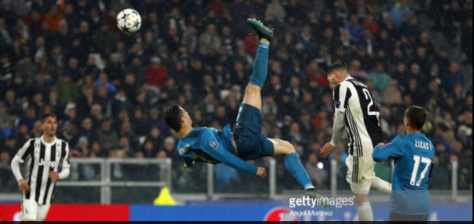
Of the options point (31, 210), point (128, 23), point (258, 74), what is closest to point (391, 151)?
point (258, 74)

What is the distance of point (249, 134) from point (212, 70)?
6496 millimetres

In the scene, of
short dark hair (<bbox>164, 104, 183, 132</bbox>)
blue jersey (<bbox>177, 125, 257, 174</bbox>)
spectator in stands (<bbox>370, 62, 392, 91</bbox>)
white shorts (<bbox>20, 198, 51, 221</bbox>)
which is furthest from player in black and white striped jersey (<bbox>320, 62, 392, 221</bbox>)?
spectator in stands (<bbox>370, 62, 392, 91</bbox>)

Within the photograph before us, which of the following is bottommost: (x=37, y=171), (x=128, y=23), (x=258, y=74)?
(x=37, y=171)

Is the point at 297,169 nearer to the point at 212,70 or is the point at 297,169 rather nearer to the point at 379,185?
the point at 379,185

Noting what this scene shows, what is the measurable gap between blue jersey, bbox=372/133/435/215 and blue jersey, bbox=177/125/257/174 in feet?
4.68

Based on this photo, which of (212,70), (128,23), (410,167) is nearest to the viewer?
(410,167)

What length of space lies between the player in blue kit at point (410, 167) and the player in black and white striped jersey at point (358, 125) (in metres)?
1.20

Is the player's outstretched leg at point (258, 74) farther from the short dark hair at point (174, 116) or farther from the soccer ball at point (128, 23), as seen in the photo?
the soccer ball at point (128, 23)

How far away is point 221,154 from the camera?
8078 mm

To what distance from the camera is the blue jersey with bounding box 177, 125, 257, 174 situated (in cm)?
805

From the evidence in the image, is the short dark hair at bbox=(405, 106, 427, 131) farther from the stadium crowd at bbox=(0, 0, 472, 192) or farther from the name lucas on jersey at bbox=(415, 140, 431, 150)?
the stadium crowd at bbox=(0, 0, 472, 192)

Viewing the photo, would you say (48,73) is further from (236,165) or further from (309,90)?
(236,165)

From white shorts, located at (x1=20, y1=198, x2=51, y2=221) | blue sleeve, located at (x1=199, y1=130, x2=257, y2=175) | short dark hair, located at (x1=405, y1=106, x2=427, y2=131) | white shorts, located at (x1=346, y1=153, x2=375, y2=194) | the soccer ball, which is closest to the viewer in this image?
short dark hair, located at (x1=405, y1=106, x2=427, y2=131)

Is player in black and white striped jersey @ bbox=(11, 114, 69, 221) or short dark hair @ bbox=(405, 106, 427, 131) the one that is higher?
short dark hair @ bbox=(405, 106, 427, 131)
